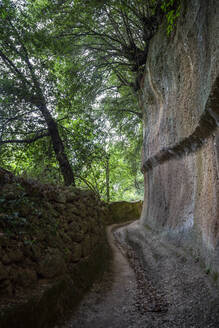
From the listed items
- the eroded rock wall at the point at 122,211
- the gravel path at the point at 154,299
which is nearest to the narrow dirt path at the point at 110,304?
the gravel path at the point at 154,299

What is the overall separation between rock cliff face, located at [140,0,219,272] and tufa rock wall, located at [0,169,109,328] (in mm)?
2583

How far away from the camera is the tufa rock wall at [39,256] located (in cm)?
290

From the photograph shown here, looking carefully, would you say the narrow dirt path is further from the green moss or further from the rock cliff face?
the rock cliff face

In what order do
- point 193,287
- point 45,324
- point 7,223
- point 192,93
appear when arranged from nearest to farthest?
point 45,324 → point 7,223 → point 193,287 → point 192,93

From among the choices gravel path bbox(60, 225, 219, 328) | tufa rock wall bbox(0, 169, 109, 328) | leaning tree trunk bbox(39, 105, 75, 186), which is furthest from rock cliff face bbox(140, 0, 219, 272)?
leaning tree trunk bbox(39, 105, 75, 186)

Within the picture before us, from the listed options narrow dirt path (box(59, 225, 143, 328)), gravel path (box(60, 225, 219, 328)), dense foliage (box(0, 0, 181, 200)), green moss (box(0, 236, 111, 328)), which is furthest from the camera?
dense foliage (box(0, 0, 181, 200))

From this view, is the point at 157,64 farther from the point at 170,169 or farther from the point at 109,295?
the point at 109,295

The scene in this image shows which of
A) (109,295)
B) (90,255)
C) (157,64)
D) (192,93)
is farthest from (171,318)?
(157,64)

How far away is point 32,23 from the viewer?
25.5 feet

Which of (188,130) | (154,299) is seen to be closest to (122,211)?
(188,130)

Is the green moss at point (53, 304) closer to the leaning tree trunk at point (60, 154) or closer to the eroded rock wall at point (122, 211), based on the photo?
the leaning tree trunk at point (60, 154)

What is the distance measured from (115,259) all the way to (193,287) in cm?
359

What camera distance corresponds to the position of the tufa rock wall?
9.52 ft

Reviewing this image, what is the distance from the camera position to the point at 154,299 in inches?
167
